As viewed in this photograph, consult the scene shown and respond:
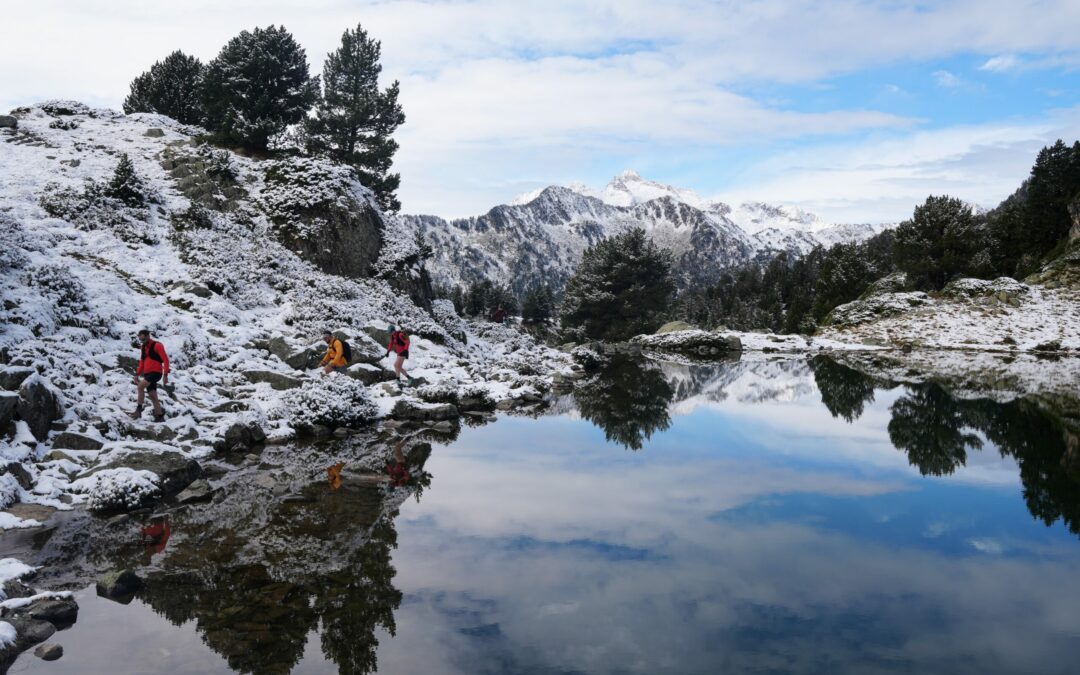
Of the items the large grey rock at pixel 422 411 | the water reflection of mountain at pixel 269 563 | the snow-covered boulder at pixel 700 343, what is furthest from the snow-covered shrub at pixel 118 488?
the snow-covered boulder at pixel 700 343

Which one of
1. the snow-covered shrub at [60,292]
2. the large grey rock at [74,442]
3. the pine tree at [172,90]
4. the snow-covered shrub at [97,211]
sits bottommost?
the large grey rock at [74,442]

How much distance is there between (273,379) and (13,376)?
691cm

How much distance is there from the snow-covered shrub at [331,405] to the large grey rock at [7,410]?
602 cm

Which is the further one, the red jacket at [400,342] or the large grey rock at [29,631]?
the red jacket at [400,342]

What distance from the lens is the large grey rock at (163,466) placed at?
11836 millimetres

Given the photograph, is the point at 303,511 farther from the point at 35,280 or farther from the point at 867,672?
the point at 35,280

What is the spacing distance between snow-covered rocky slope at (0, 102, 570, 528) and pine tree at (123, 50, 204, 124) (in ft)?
24.1

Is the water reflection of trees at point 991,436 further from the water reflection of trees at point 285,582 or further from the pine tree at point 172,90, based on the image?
the pine tree at point 172,90

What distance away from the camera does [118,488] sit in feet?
35.9

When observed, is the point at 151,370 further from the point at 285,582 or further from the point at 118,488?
the point at 285,582

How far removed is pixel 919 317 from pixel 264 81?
48.8m

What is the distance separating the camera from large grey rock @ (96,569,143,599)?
773 cm

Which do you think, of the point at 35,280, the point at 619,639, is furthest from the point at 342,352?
the point at 619,639

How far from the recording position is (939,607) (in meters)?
7.17
